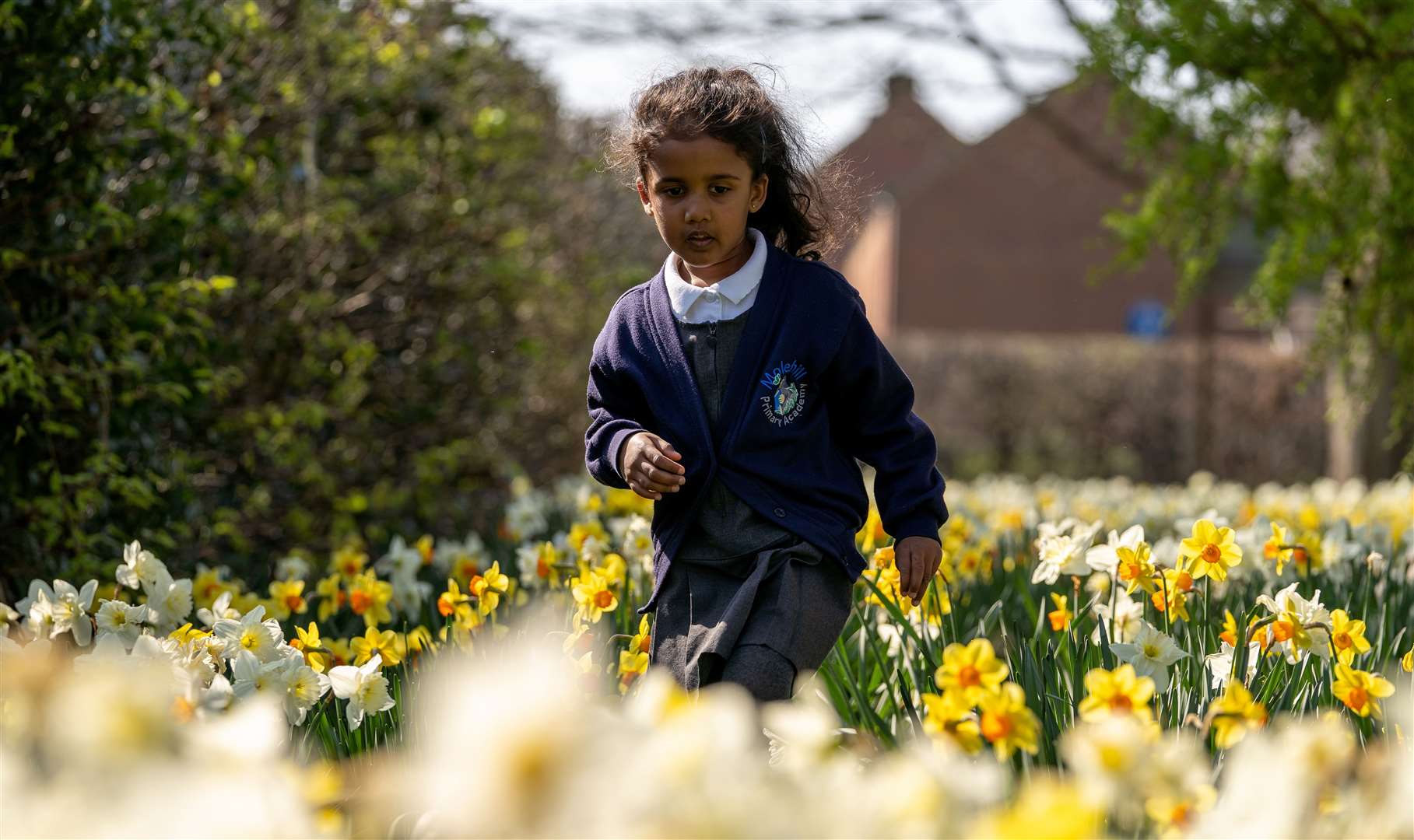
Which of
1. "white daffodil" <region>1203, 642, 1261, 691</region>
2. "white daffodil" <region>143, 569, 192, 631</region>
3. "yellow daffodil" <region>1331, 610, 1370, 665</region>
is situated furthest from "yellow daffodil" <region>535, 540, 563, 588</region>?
"yellow daffodil" <region>1331, 610, 1370, 665</region>

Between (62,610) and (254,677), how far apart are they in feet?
1.61

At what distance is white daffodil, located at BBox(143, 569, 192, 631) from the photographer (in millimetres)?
2521

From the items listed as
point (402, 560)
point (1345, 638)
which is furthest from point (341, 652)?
point (1345, 638)

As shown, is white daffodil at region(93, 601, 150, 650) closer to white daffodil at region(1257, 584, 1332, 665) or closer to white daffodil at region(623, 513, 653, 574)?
white daffodil at region(623, 513, 653, 574)

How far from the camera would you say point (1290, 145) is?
588 cm

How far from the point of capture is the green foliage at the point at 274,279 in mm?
3135

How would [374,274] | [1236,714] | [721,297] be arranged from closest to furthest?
[1236,714], [721,297], [374,274]

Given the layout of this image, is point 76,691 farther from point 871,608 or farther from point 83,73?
point 83,73

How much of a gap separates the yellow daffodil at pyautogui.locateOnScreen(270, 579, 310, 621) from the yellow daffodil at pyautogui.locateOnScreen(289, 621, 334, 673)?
53 cm

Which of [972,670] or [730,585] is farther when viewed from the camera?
[730,585]

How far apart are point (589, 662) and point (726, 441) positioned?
501mm

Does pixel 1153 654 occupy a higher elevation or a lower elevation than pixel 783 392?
lower

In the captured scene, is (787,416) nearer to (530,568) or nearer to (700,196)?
(700,196)

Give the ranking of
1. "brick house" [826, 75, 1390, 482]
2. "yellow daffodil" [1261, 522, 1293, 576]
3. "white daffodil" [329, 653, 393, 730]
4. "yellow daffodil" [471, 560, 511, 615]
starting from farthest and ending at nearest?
1. "brick house" [826, 75, 1390, 482]
2. "yellow daffodil" [1261, 522, 1293, 576]
3. "yellow daffodil" [471, 560, 511, 615]
4. "white daffodil" [329, 653, 393, 730]
